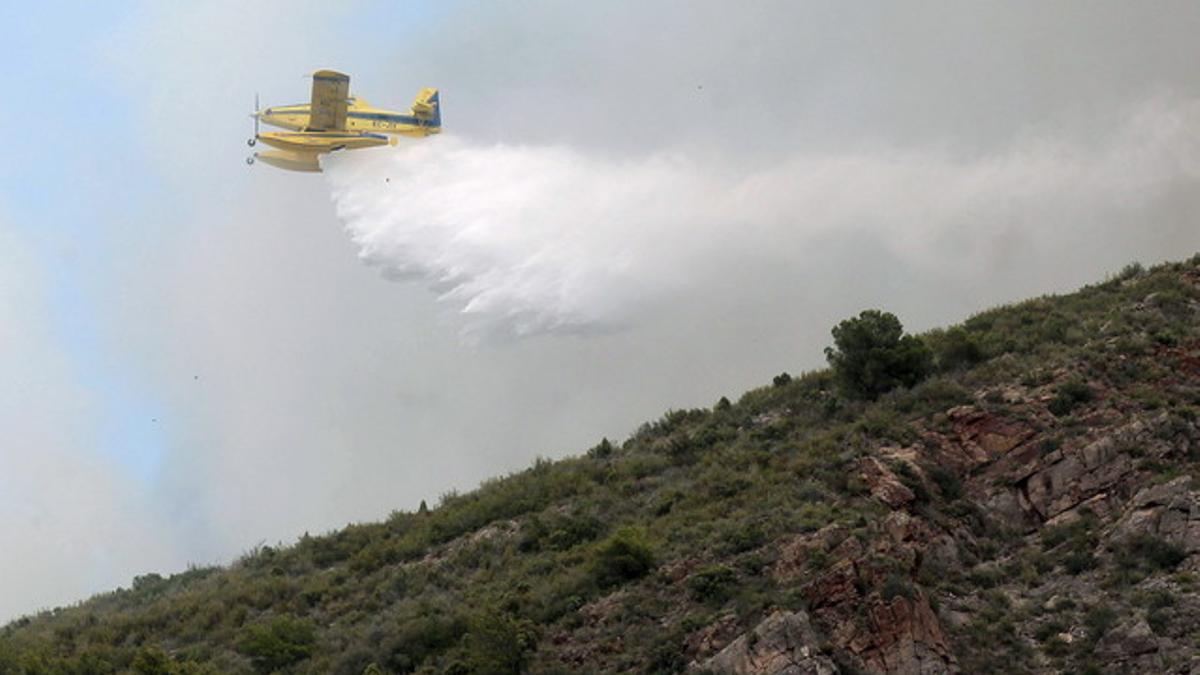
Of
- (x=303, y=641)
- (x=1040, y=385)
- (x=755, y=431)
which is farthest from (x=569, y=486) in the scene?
(x=1040, y=385)

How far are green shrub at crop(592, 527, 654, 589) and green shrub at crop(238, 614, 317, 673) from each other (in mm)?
9447

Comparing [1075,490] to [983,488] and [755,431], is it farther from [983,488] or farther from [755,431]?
[755,431]

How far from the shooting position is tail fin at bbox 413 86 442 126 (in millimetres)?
93000

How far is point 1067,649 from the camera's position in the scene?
160 feet

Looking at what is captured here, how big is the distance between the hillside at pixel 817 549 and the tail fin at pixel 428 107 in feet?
83.4

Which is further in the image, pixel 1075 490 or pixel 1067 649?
pixel 1075 490

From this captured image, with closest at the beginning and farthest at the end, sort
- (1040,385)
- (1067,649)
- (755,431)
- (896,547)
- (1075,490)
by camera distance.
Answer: (1067,649), (896,547), (1075,490), (1040,385), (755,431)

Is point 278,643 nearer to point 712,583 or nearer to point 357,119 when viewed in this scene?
point 712,583

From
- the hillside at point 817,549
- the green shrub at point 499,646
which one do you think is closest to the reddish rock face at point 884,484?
the hillside at point 817,549

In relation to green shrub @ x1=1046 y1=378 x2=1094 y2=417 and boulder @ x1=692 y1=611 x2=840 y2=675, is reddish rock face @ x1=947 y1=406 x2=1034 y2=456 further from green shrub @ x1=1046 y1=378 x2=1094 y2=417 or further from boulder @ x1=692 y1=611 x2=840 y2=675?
boulder @ x1=692 y1=611 x2=840 y2=675

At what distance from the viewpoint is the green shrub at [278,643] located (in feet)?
192

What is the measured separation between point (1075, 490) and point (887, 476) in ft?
17.8

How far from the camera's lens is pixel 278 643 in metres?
58.8

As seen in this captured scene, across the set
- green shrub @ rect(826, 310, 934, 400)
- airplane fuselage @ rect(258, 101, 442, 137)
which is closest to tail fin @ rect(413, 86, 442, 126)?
airplane fuselage @ rect(258, 101, 442, 137)
